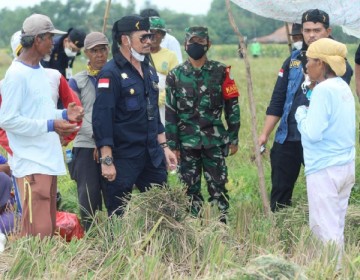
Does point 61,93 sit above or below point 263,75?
above

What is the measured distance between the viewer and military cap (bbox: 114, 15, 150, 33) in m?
5.83

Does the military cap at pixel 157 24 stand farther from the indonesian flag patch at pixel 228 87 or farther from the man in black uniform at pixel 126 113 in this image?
the man in black uniform at pixel 126 113

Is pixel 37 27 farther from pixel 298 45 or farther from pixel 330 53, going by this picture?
pixel 298 45

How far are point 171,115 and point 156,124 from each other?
0.40 m

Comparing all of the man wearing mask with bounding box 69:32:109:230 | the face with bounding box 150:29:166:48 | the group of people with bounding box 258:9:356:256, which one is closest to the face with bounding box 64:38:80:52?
the face with bounding box 150:29:166:48

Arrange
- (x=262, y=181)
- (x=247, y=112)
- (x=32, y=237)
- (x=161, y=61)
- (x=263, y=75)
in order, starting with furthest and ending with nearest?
(x=263, y=75)
(x=247, y=112)
(x=161, y=61)
(x=262, y=181)
(x=32, y=237)

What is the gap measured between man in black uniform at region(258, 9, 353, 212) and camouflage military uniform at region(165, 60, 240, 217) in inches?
14.0

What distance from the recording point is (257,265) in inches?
163

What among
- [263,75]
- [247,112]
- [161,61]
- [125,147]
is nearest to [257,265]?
[125,147]

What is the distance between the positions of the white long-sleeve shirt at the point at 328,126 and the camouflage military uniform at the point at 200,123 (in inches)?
48.2

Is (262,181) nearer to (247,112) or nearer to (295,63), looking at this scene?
(295,63)

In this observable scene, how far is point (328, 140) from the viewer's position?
521 centimetres

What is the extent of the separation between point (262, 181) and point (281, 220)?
39 centimetres

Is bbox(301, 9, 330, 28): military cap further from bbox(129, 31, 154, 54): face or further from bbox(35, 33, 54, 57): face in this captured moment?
bbox(35, 33, 54, 57): face
